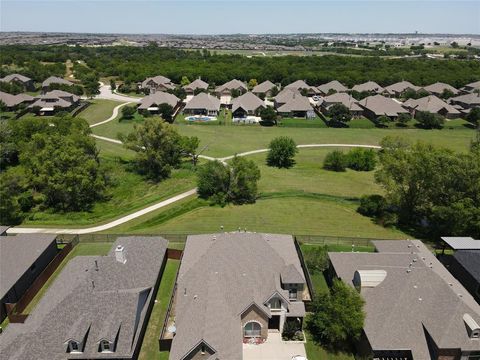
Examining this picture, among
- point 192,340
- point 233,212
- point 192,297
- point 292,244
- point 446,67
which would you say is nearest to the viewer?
point 192,340

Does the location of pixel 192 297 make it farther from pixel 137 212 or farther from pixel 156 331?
pixel 137 212

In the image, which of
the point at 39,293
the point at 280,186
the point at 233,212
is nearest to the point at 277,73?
the point at 280,186

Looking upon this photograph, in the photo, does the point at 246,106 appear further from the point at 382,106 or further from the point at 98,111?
the point at 98,111

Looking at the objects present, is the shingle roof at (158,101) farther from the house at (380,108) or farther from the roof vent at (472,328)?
the roof vent at (472,328)

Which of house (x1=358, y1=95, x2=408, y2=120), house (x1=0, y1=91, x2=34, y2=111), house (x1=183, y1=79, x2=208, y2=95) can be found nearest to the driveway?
house (x1=358, y1=95, x2=408, y2=120)

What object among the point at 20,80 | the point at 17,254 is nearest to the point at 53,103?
the point at 20,80

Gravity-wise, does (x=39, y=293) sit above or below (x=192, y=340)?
Result: below
